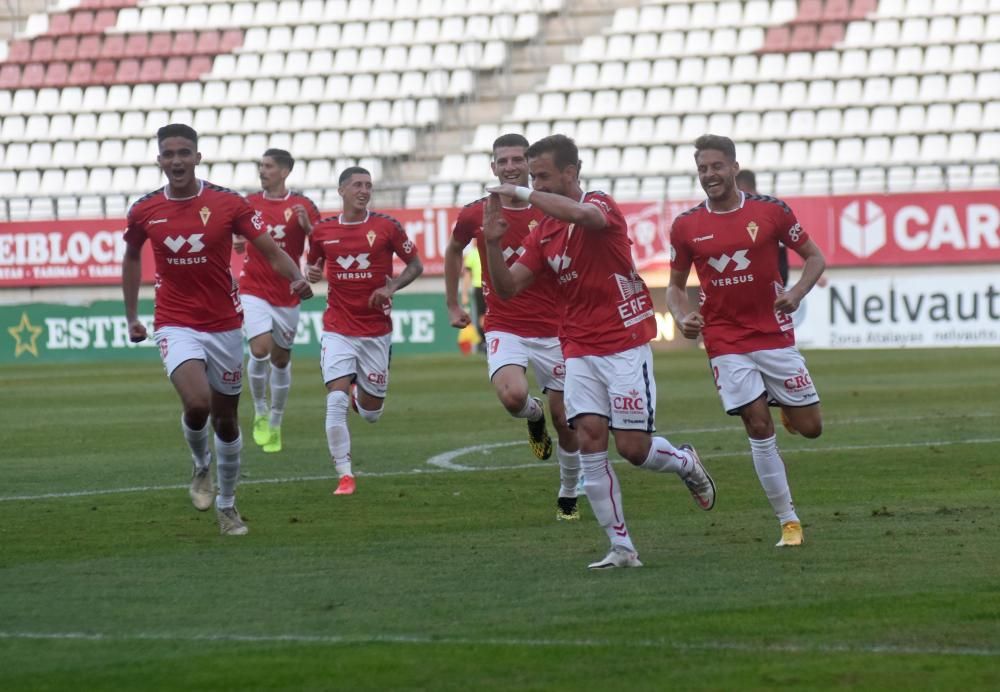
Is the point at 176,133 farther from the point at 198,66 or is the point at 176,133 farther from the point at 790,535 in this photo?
the point at 198,66

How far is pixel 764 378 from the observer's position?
9.23 metres

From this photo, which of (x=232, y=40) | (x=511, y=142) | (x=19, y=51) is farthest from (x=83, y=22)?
(x=511, y=142)

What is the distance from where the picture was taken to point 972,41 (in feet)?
114

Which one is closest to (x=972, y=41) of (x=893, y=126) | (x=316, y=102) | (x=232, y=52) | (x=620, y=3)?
(x=893, y=126)

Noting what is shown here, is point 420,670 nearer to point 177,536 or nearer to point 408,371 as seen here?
point 177,536

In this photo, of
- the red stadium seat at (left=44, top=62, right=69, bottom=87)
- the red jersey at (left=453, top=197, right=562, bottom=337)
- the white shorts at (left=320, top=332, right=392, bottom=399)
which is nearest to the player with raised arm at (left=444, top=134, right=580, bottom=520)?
the red jersey at (left=453, top=197, right=562, bottom=337)

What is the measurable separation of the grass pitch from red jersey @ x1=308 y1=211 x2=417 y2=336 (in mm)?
1150

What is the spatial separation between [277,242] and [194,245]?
526 cm

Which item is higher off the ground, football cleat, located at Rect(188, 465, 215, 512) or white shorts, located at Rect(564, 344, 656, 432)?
white shorts, located at Rect(564, 344, 656, 432)

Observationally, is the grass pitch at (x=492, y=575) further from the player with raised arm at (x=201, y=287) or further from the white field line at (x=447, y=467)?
the player with raised arm at (x=201, y=287)

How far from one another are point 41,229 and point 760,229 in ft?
93.3

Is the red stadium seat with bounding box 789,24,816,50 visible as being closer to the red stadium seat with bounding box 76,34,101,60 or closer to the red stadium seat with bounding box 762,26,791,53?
the red stadium seat with bounding box 762,26,791,53

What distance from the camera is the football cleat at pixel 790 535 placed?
8828 mm

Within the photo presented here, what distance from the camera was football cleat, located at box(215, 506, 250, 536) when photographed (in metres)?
9.90
